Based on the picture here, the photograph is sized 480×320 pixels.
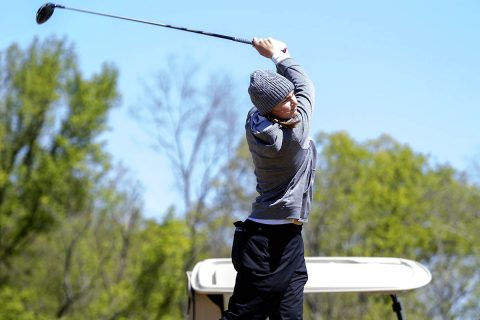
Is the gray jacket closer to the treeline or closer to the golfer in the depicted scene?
the golfer

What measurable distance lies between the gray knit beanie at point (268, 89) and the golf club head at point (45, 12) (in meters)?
1.56

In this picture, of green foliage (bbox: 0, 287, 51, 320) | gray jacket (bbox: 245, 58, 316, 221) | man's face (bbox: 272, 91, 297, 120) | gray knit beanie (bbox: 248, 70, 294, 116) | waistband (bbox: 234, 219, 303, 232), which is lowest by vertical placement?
green foliage (bbox: 0, 287, 51, 320)

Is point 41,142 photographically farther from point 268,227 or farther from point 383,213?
A: point 268,227

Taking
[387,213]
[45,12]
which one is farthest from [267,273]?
[387,213]

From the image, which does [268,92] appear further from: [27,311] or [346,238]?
[346,238]

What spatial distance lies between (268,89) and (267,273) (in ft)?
2.38

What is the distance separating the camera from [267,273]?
3.28 m

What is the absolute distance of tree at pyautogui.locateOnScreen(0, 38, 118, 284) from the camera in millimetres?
22844

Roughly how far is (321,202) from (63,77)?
11.1 m

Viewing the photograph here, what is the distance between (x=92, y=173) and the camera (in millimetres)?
24094

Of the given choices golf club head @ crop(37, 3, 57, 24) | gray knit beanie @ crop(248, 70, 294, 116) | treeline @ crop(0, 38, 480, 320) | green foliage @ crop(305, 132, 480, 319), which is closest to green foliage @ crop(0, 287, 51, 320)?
treeline @ crop(0, 38, 480, 320)

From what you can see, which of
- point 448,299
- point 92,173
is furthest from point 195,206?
point 448,299

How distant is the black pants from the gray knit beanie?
0.49 metres

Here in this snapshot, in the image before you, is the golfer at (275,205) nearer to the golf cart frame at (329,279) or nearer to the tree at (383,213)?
the golf cart frame at (329,279)
